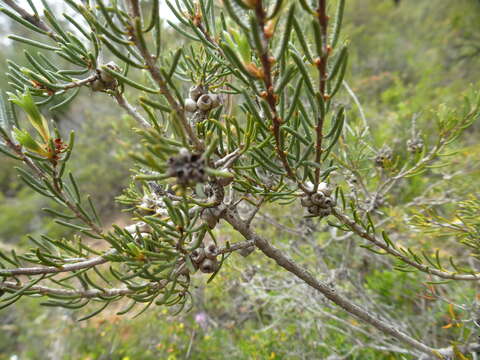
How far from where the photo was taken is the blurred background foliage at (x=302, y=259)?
1221 mm

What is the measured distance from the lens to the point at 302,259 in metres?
1.48

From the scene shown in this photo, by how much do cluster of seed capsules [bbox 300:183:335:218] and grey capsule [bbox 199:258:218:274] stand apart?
0.17 m

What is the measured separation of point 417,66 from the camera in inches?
150

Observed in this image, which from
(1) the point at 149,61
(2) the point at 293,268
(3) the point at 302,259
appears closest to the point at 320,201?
(2) the point at 293,268

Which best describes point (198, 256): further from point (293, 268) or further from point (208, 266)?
point (293, 268)

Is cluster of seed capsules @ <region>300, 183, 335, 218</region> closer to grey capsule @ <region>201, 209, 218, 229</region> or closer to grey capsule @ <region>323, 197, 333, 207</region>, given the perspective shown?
grey capsule @ <region>323, 197, 333, 207</region>

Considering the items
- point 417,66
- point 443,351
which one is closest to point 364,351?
Answer: point 443,351

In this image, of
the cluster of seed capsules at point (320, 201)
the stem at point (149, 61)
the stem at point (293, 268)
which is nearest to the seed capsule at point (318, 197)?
the cluster of seed capsules at point (320, 201)

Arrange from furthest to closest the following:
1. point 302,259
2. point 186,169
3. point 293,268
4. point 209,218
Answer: point 302,259 → point 293,268 → point 209,218 → point 186,169

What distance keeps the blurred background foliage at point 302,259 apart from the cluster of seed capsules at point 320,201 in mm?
316

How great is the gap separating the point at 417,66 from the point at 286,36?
15.3ft

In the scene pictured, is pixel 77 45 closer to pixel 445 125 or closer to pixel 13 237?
pixel 445 125

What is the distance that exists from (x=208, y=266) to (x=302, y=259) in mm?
1202

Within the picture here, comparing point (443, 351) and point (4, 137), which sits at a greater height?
point (4, 137)
